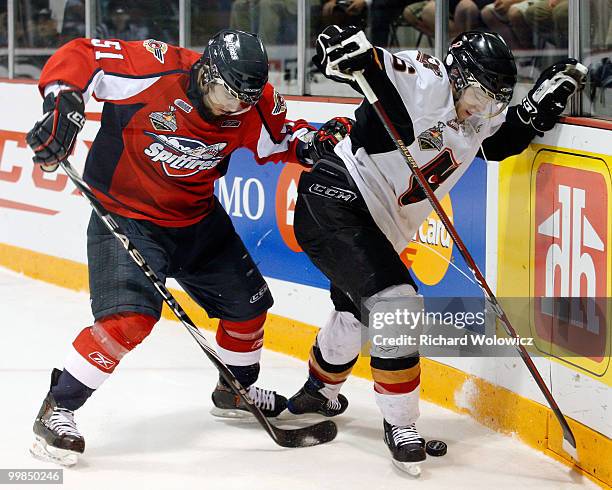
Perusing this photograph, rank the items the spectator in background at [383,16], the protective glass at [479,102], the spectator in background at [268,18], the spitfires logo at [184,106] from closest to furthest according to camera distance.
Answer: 1. the protective glass at [479,102]
2. the spitfires logo at [184,106]
3. the spectator in background at [383,16]
4. the spectator in background at [268,18]

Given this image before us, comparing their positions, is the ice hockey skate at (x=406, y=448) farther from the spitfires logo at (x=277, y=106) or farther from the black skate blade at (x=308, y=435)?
the spitfires logo at (x=277, y=106)

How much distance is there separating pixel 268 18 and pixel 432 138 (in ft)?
6.13

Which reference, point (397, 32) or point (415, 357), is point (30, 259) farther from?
point (415, 357)

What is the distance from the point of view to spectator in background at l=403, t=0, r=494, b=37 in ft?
11.9

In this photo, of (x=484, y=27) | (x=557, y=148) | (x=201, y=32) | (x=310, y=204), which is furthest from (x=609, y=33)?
(x=201, y=32)

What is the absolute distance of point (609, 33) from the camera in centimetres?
302

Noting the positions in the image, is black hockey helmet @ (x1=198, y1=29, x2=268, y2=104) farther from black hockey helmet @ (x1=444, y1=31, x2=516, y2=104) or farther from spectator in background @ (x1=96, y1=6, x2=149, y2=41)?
spectator in background @ (x1=96, y1=6, x2=149, y2=41)

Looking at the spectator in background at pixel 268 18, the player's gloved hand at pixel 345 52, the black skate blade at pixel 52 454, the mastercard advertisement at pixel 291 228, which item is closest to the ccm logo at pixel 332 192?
the player's gloved hand at pixel 345 52

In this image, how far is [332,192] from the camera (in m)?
3.03

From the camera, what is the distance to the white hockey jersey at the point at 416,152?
2.87 metres

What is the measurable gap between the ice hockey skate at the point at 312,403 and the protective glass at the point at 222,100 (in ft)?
3.06

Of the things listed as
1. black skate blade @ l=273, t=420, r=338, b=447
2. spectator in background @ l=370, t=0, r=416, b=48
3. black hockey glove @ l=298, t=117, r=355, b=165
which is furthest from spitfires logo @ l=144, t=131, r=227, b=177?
spectator in background @ l=370, t=0, r=416, b=48

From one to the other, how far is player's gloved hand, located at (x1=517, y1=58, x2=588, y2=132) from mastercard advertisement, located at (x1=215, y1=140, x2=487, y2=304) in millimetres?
389

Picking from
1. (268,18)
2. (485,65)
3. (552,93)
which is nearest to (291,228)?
(268,18)
